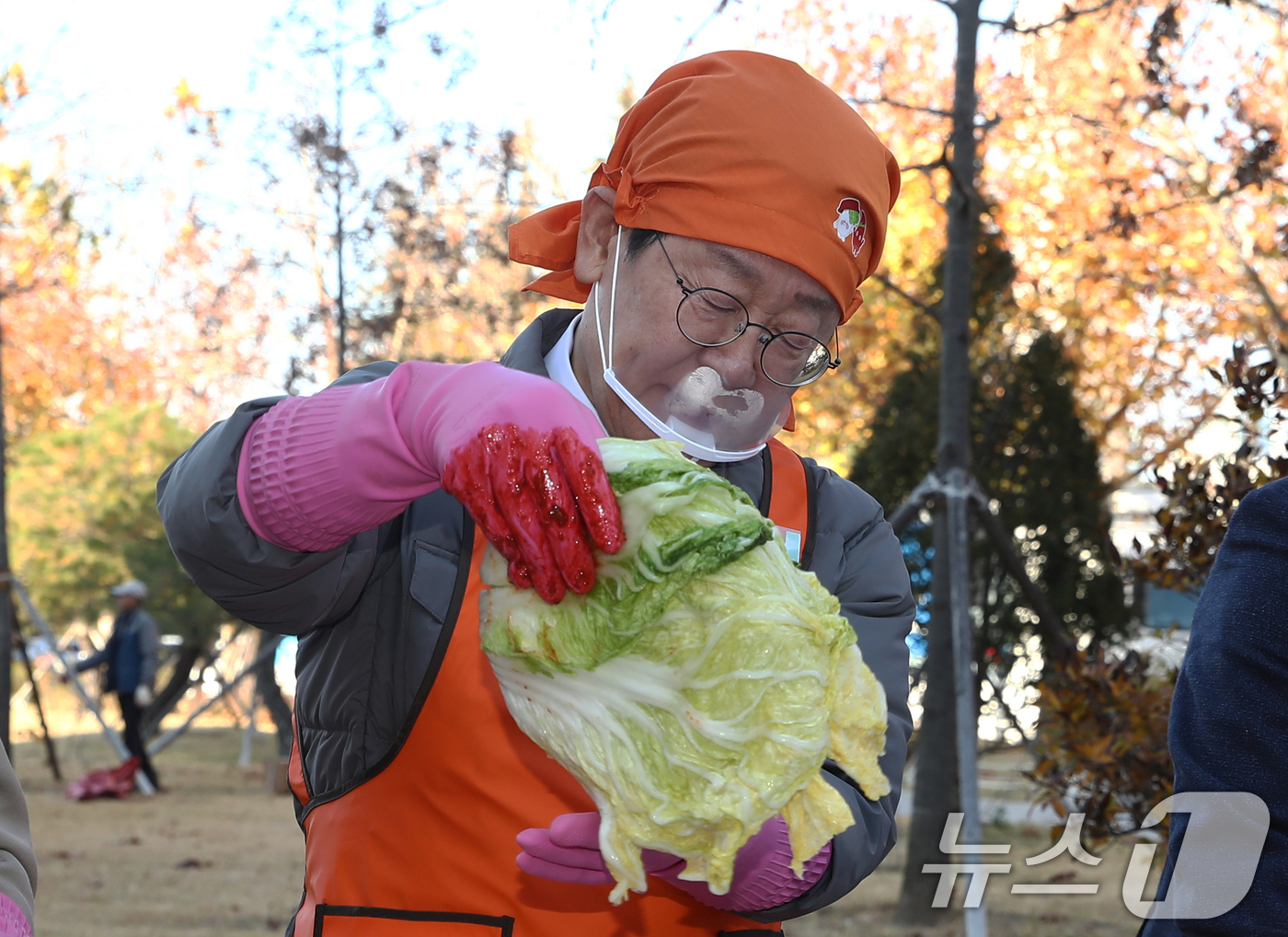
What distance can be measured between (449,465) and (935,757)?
6.09 metres

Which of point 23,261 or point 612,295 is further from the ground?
point 612,295

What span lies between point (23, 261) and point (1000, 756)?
1858cm

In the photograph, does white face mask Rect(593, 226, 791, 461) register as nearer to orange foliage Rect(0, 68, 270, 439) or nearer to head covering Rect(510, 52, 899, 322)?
head covering Rect(510, 52, 899, 322)

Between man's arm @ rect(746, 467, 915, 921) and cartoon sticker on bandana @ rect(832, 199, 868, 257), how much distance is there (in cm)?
45

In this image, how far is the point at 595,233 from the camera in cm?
226

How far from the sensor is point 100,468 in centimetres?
1962

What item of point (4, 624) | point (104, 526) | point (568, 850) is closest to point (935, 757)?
point (568, 850)

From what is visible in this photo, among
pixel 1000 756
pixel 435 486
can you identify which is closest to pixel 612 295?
pixel 435 486

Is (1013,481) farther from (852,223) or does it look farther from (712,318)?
(712,318)

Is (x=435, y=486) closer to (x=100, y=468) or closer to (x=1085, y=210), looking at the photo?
(x=1085, y=210)

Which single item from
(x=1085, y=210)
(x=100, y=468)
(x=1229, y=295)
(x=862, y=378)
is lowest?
(x=100, y=468)

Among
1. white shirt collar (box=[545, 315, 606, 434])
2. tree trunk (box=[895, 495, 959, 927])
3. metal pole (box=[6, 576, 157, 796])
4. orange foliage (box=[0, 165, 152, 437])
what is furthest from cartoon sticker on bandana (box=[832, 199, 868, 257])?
orange foliage (box=[0, 165, 152, 437])

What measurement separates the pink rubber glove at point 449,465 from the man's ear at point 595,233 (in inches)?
26.6

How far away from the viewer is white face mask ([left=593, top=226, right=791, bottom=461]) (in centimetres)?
209
